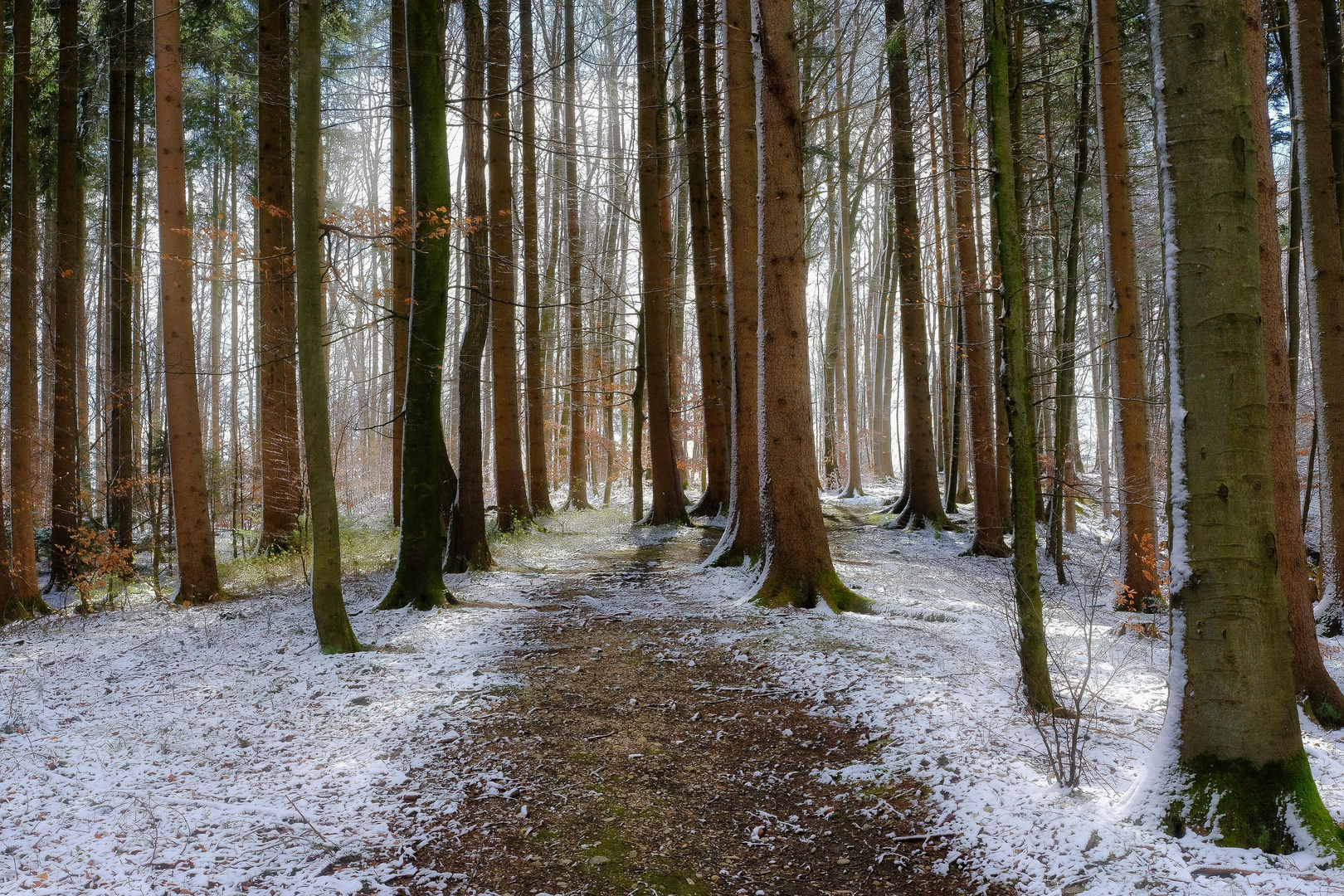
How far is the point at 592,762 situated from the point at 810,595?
3553mm

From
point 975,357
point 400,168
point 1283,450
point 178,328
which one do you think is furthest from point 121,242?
point 1283,450

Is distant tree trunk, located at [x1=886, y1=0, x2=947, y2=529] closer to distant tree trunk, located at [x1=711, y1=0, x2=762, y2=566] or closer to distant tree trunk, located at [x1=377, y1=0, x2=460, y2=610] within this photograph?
distant tree trunk, located at [x1=711, y1=0, x2=762, y2=566]

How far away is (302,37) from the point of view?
236 inches

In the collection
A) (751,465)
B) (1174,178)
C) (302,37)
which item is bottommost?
(751,465)

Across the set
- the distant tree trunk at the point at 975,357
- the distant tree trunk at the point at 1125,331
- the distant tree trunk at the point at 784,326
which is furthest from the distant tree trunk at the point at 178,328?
the distant tree trunk at the point at 1125,331

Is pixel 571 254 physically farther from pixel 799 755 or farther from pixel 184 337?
pixel 799 755

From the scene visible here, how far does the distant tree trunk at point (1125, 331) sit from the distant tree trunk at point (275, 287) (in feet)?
35.3

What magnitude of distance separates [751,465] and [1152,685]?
5.58 m

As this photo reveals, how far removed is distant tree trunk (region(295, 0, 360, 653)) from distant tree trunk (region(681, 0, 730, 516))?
25.4 ft

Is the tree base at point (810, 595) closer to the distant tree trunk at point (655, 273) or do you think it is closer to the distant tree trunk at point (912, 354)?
the distant tree trunk at point (655, 273)

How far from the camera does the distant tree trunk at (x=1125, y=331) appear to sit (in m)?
7.94

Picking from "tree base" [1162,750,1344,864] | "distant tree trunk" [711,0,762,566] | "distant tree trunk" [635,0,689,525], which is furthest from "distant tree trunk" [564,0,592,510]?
"tree base" [1162,750,1344,864]

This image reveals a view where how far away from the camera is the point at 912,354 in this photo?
14.0 meters

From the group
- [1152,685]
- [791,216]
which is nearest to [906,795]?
[1152,685]
